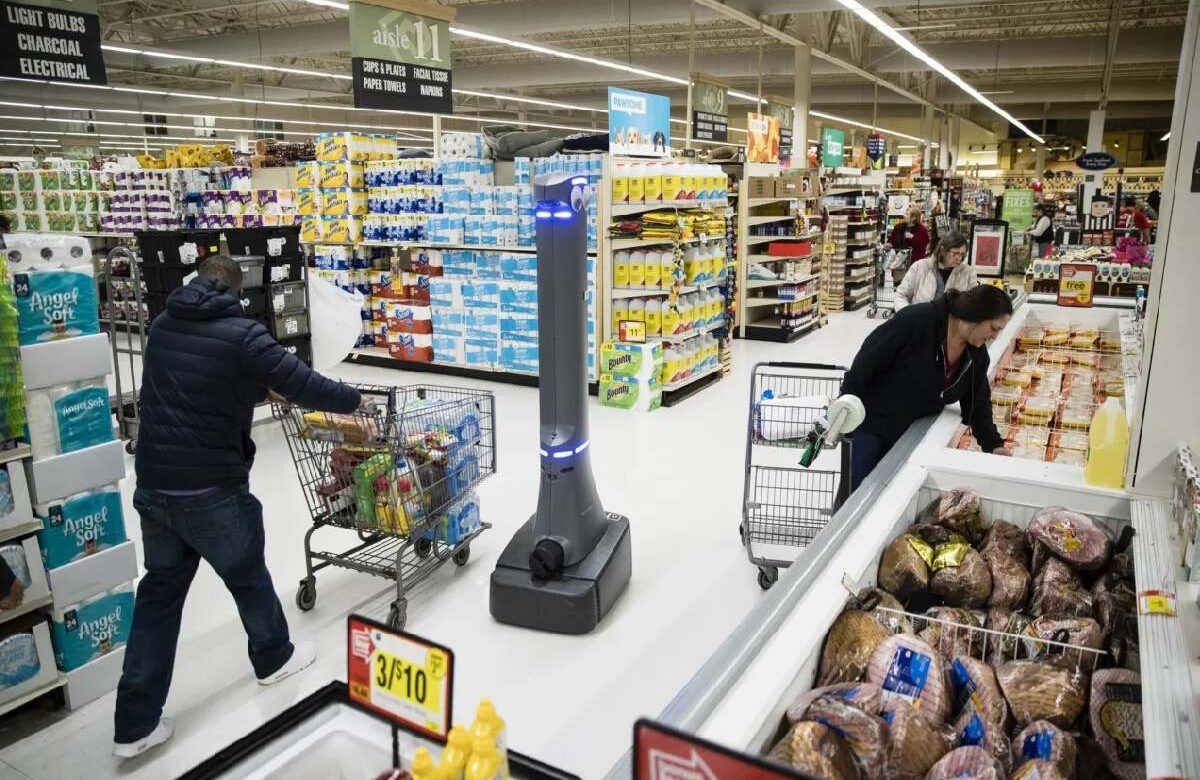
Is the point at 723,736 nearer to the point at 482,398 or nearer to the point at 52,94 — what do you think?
the point at 482,398

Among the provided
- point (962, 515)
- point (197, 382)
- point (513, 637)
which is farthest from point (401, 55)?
point (962, 515)

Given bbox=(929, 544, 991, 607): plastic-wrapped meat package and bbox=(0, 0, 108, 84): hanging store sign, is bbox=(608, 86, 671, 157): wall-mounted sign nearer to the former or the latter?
bbox=(0, 0, 108, 84): hanging store sign

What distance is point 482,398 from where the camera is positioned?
4.27 metres

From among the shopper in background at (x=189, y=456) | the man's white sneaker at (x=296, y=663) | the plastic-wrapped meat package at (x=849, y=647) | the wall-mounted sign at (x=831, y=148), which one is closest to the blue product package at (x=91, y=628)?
the shopper in background at (x=189, y=456)

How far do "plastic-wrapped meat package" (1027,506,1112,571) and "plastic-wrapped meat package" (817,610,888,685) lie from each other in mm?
744

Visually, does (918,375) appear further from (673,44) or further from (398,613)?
(673,44)

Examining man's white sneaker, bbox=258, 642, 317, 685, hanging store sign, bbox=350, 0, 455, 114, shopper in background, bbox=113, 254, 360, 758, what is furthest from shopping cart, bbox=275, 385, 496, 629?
hanging store sign, bbox=350, 0, 455, 114

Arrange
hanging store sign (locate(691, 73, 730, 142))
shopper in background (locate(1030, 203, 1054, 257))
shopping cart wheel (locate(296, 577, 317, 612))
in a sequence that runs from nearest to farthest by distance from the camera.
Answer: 1. shopping cart wheel (locate(296, 577, 317, 612))
2. hanging store sign (locate(691, 73, 730, 142))
3. shopper in background (locate(1030, 203, 1054, 257))

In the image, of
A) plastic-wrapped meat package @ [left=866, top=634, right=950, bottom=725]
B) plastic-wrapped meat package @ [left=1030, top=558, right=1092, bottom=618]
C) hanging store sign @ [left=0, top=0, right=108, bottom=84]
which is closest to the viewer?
plastic-wrapped meat package @ [left=866, top=634, right=950, bottom=725]

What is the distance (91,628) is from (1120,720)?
141 inches

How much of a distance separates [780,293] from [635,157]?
12.0ft

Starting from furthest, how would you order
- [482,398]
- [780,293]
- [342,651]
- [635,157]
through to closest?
[780,293] < [635,157] < [482,398] < [342,651]

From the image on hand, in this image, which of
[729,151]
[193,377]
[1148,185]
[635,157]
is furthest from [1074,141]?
[193,377]

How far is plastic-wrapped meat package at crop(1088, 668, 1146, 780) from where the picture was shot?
5.33 ft
